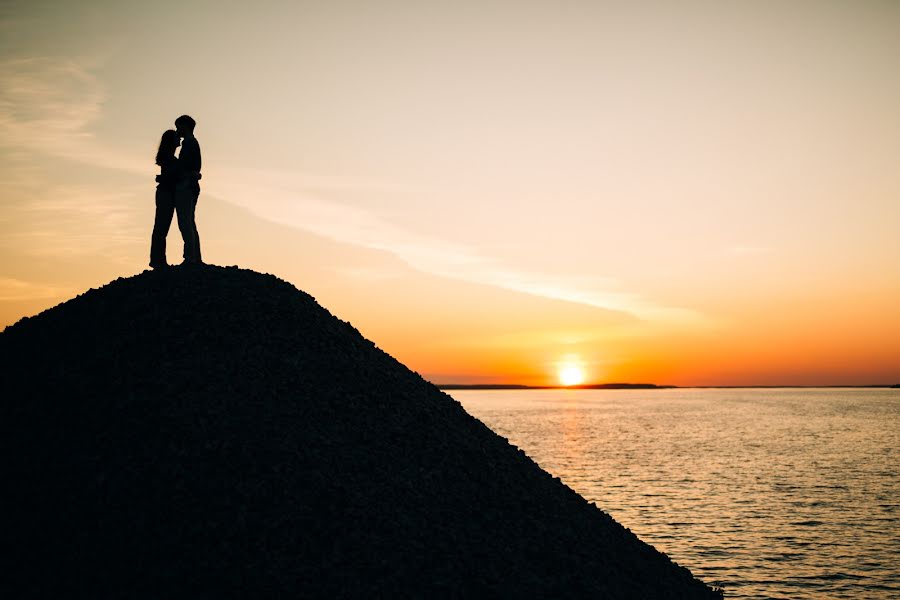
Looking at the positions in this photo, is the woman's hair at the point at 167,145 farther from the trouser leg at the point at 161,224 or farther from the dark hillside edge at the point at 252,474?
the dark hillside edge at the point at 252,474

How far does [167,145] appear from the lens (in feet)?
50.8

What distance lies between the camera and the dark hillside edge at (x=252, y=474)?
388 inches

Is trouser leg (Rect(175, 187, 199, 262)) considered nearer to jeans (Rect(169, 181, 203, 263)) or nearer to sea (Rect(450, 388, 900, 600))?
jeans (Rect(169, 181, 203, 263))

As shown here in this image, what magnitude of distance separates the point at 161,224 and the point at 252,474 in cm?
794

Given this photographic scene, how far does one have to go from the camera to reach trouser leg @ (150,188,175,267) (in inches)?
625

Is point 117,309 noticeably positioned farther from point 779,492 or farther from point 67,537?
point 779,492

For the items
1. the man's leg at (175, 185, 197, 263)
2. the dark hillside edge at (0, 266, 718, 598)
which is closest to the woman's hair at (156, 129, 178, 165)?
the man's leg at (175, 185, 197, 263)

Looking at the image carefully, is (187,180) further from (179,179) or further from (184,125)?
(184,125)

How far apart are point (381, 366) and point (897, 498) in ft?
131

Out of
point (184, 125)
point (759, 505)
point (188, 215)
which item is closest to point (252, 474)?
point (188, 215)

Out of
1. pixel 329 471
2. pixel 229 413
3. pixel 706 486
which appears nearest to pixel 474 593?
pixel 329 471

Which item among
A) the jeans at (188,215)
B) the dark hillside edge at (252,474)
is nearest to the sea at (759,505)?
the dark hillside edge at (252,474)

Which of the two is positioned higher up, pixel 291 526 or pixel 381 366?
pixel 381 366

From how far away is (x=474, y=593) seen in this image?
406 inches
